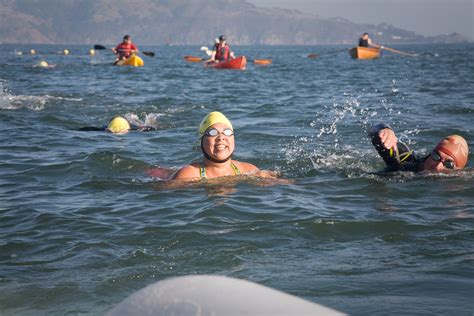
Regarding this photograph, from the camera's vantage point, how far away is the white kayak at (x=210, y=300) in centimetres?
241

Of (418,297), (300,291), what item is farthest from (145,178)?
(418,297)

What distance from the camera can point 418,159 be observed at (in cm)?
813

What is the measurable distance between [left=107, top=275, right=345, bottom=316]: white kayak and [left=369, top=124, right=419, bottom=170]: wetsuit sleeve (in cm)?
552

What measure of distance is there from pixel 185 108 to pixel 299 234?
32.7 ft

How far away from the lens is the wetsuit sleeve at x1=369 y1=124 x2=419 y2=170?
783cm

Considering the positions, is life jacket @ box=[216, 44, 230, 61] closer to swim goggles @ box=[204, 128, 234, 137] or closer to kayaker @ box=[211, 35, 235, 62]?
kayaker @ box=[211, 35, 235, 62]

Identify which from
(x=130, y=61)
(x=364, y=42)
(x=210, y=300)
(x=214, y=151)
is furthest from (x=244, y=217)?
(x=364, y=42)

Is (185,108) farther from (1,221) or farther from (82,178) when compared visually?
(1,221)

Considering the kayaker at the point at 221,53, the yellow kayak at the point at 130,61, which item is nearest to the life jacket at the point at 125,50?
the yellow kayak at the point at 130,61

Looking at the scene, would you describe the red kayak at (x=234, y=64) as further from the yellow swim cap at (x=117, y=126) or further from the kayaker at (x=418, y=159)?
the kayaker at (x=418, y=159)

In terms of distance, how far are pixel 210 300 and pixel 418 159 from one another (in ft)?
20.3

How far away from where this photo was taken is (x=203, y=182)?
768 centimetres

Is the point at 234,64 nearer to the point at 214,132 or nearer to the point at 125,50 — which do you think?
the point at 125,50

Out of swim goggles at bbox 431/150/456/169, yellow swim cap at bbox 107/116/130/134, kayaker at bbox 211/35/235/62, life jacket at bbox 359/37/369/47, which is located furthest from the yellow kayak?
swim goggles at bbox 431/150/456/169
